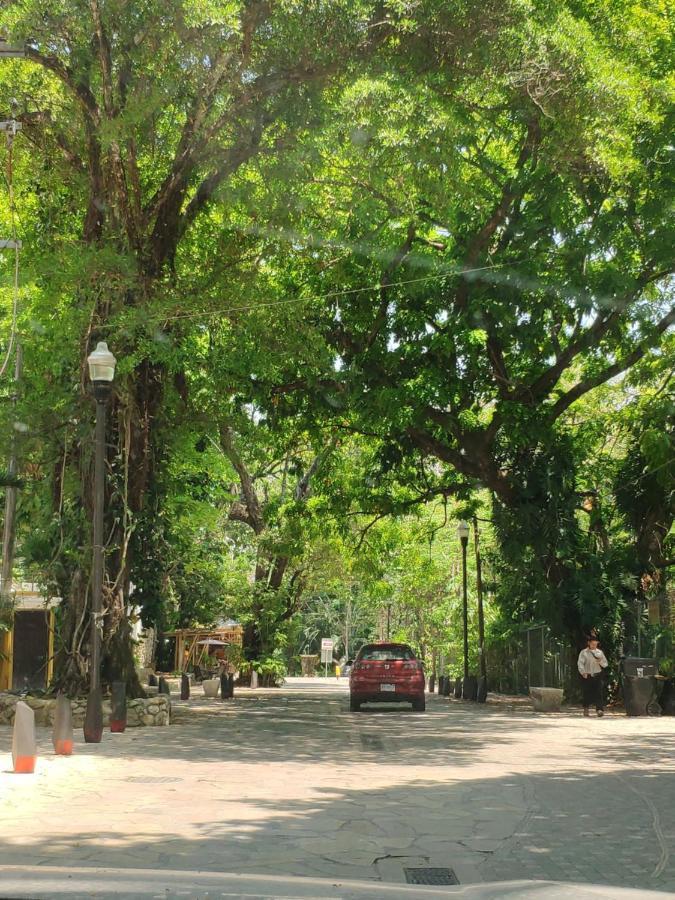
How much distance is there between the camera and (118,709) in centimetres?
1753

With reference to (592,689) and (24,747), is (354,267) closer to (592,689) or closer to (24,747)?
(592,689)

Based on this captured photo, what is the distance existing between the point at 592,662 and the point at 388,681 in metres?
4.99

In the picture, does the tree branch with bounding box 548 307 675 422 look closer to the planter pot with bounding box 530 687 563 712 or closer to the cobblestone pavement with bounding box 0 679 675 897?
the planter pot with bounding box 530 687 563 712

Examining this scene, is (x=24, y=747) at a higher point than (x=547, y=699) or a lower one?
higher

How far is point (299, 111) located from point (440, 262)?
556cm

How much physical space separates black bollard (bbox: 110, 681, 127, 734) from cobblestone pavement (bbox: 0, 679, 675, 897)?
427mm

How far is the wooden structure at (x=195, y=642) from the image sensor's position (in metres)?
57.3

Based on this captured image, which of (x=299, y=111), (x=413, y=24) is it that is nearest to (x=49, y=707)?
(x=299, y=111)

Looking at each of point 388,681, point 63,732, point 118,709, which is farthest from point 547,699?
point 63,732

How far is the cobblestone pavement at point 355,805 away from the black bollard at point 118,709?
0.43m

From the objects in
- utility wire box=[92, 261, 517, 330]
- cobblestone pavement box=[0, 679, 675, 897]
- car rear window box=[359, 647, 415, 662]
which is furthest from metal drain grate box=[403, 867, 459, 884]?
car rear window box=[359, 647, 415, 662]

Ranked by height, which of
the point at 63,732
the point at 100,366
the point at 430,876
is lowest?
the point at 430,876

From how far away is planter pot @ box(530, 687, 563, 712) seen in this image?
84.7ft

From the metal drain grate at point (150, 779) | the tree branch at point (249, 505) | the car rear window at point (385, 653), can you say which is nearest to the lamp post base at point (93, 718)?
the metal drain grate at point (150, 779)
